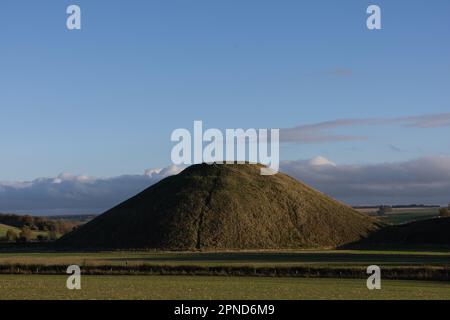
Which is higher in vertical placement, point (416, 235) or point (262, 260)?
point (416, 235)

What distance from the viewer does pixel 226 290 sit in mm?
38969

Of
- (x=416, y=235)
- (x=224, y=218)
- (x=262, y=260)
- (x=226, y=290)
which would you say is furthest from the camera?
(x=224, y=218)

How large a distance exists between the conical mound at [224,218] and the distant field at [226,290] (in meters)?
53.9

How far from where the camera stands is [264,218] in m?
110

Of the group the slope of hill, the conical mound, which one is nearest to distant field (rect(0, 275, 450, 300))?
the conical mound

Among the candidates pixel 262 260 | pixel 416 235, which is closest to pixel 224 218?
pixel 416 235

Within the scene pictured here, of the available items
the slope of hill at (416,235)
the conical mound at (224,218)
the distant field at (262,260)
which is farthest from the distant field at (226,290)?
the slope of hill at (416,235)

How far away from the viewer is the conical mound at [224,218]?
10312cm

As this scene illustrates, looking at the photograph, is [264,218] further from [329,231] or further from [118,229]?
[118,229]

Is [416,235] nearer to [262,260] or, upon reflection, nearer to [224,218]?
[224,218]

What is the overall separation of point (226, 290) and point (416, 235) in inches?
2894

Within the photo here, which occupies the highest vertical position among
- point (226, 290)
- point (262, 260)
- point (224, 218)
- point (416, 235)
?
point (224, 218)

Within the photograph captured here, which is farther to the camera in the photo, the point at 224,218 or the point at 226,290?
the point at 224,218
